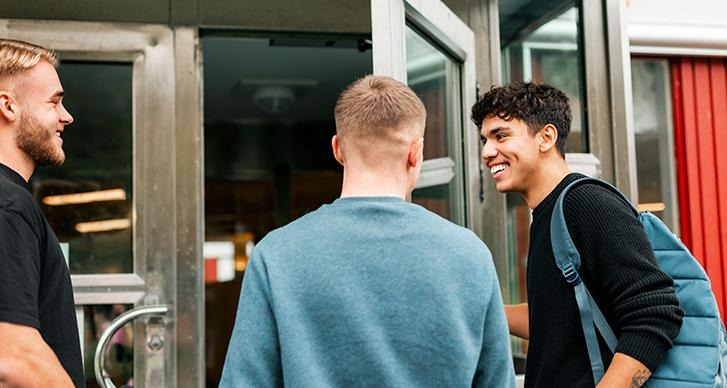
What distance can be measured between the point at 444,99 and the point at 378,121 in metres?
1.49

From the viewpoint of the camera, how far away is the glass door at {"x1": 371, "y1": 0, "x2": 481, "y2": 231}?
2785mm

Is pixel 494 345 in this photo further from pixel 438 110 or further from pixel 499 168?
pixel 438 110

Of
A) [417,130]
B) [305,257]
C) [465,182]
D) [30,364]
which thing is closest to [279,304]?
[305,257]

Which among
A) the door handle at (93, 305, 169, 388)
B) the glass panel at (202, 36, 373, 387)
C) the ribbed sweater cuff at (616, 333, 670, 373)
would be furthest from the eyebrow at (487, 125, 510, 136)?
the glass panel at (202, 36, 373, 387)

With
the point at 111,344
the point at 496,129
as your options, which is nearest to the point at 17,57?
the point at 496,129

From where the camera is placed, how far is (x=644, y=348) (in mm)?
1937

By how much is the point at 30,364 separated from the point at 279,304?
20.8 inches

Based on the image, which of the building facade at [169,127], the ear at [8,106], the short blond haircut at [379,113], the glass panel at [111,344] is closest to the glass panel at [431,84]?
the building facade at [169,127]

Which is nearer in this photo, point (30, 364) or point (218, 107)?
point (30, 364)

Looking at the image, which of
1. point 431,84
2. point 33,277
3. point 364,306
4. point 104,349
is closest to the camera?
point 364,306

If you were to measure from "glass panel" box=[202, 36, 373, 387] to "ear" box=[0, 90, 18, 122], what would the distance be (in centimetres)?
352

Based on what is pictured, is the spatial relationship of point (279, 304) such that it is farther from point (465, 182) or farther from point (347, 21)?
point (347, 21)

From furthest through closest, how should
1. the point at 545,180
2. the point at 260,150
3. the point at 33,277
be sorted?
the point at 260,150 → the point at 545,180 → the point at 33,277

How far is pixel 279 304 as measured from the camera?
1.57 m
